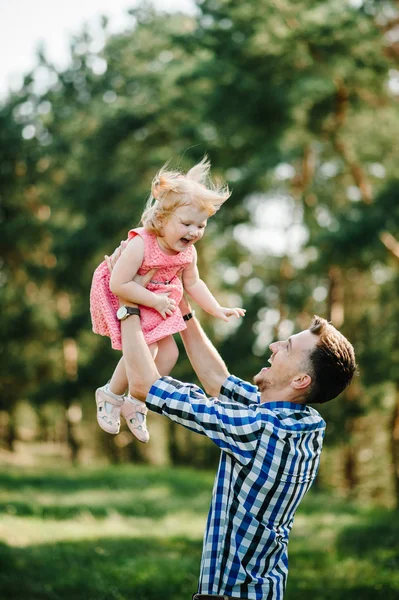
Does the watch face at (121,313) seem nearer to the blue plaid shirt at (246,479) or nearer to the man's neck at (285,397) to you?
the blue plaid shirt at (246,479)

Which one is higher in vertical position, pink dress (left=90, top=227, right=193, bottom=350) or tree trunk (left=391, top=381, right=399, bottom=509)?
pink dress (left=90, top=227, right=193, bottom=350)

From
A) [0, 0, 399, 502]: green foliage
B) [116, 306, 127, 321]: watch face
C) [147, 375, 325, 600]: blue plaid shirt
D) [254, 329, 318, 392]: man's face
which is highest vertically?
[0, 0, 399, 502]: green foliage

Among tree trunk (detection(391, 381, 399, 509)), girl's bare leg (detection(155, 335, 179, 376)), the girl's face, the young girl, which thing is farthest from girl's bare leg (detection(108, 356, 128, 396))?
tree trunk (detection(391, 381, 399, 509))

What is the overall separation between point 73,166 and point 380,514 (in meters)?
16.0

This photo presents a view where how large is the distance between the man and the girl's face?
0.33 m

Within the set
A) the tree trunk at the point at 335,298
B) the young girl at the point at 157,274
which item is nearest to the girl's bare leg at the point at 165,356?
the young girl at the point at 157,274

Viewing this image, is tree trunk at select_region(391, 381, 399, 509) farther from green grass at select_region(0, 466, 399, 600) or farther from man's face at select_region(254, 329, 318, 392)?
man's face at select_region(254, 329, 318, 392)

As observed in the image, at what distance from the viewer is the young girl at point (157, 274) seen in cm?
284

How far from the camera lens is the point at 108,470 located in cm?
1764

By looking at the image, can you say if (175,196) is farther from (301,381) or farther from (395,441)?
(395,441)

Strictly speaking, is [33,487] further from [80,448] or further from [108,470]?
[80,448]

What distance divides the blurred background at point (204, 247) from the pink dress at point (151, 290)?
14.4 ft

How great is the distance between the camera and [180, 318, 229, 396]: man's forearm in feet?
10.5

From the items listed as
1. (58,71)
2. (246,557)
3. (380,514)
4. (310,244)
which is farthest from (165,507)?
(58,71)
